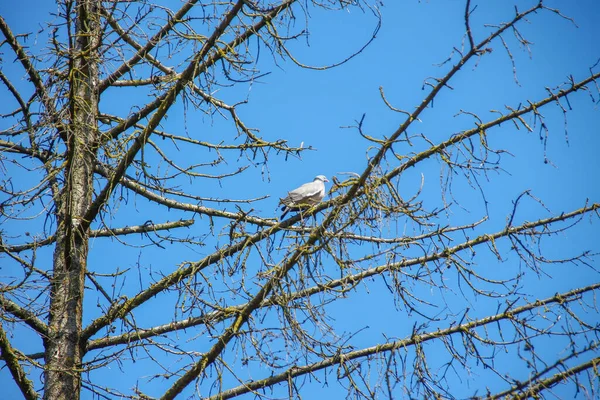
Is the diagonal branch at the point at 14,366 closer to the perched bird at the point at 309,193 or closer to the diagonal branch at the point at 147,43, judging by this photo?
the diagonal branch at the point at 147,43

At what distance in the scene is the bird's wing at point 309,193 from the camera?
8.89 meters

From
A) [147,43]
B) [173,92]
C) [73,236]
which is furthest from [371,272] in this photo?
[147,43]

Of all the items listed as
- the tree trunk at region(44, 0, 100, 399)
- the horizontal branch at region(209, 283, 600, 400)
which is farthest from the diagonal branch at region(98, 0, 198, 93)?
the horizontal branch at region(209, 283, 600, 400)

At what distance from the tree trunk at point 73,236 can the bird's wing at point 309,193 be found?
12.8ft

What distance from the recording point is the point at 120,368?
4527 millimetres

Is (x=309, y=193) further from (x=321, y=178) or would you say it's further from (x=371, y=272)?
(x=371, y=272)

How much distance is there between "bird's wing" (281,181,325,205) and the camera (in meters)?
8.89

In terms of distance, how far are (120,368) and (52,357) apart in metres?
0.55

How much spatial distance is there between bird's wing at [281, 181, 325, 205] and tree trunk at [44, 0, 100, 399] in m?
3.89

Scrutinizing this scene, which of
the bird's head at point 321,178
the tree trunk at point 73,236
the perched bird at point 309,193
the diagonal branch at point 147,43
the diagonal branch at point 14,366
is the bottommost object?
the diagonal branch at point 14,366

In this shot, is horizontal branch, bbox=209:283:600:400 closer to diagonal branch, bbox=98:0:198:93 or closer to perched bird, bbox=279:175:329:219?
diagonal branch, bbox=98:0:198:93

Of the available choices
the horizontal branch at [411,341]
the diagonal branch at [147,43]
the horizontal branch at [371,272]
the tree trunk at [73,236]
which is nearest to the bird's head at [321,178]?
the diagonal branch at [147,43]

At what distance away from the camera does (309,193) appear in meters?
9.05

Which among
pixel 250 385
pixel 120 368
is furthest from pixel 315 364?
pixel 120 368
